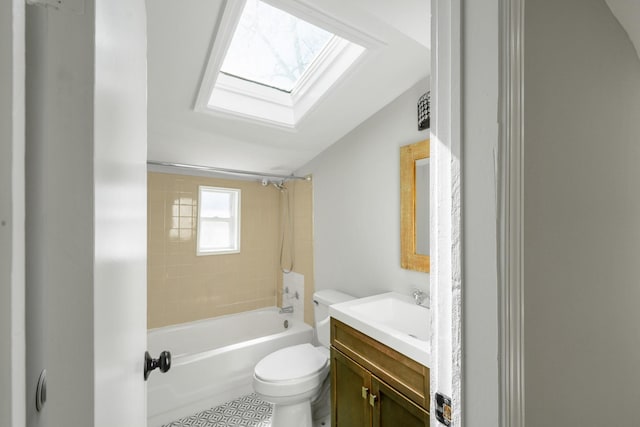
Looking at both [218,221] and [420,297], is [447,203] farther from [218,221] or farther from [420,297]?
[218,221]

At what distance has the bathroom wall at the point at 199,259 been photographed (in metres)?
2.55

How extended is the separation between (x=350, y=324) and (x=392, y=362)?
0.27m

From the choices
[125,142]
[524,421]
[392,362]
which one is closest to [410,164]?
[392,362]

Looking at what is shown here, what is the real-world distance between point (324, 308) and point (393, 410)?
3.23ft

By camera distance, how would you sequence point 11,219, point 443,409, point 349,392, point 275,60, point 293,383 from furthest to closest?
1. point 275,60
2. point 293,383
3. point 349,392
4. point 443,409
5. point 11,219

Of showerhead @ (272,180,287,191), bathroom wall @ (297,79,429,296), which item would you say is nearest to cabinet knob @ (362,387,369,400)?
bathroom wall @ (297,79,429,296)

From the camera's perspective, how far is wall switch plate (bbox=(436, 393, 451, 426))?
2.15 ft

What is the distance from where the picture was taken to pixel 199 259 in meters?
2.75

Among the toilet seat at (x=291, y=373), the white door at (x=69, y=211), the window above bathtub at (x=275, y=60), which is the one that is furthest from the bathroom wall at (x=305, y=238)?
the white door at (x=69, y=211)

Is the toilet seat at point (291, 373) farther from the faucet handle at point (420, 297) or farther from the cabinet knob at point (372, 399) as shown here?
the faucet handle at point (420, 297)

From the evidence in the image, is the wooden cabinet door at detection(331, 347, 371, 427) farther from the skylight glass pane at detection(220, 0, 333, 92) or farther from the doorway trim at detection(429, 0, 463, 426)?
the skylight glass pane at detection(220, 0, 333, 92)

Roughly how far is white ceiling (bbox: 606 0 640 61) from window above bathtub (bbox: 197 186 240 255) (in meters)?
2.76

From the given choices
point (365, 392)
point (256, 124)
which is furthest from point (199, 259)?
point (365, 392)

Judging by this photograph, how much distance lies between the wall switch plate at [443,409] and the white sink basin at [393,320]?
37 centimetres
